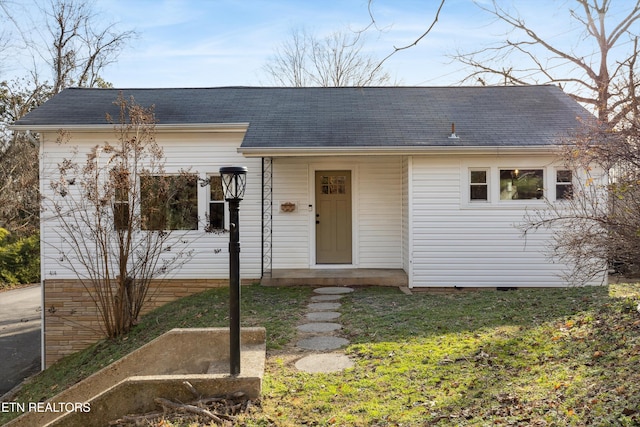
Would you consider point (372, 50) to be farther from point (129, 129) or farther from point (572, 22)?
point (129, 129)

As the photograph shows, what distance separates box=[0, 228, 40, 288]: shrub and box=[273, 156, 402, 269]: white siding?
1158 cm

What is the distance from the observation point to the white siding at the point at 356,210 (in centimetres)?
978

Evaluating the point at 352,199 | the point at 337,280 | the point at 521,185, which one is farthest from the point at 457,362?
the point at 352,199

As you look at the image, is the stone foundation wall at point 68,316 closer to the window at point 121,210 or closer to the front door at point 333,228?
the window at point 121,210

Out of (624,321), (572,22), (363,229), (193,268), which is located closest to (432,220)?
(363,229)

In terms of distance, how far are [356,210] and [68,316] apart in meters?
6.44

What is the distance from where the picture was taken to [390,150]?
8.59 m

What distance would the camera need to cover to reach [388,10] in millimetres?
4969

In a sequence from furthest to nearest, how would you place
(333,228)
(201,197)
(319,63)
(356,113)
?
(319,63), (356,113), (333,228), (201,197)

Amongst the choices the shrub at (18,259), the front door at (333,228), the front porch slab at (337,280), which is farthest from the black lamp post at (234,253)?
the shrub at (18,259)

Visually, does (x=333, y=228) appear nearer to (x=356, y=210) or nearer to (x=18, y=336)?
(x=356, y=210)

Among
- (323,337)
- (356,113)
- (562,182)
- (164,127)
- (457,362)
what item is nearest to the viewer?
(457,362)

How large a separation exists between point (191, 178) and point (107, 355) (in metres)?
3.41

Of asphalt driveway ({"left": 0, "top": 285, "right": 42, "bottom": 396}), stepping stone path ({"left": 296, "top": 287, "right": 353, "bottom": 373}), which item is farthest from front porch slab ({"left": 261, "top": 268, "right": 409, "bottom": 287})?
asphalt driveway ({"left": 0, "top": 285, "right": 42, "bottom": 396})
